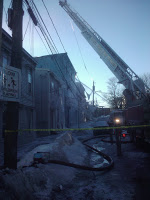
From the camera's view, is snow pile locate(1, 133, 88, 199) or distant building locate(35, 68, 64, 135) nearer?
snow pile locate(1, 133, 88, 199)

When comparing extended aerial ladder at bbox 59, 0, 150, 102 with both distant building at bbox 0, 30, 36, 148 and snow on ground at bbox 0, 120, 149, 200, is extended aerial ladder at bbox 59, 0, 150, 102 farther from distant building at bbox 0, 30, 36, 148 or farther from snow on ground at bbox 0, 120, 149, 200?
snow on ground at bbox 0, 120, 149, 200

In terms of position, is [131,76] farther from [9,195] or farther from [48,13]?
[9,195]

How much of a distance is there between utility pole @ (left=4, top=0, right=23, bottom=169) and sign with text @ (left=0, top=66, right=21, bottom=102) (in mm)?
260

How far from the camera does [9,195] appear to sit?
3.34 m

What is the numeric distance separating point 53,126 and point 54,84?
5483 mm

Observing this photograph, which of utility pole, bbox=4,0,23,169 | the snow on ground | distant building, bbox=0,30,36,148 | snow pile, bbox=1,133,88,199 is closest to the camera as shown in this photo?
snow pile, bbox=1,133,88,199

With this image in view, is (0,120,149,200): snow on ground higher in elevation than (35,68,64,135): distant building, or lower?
lower

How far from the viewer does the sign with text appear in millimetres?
4441

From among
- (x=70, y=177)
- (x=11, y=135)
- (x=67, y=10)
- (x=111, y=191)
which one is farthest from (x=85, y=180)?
(x=67, y=10)

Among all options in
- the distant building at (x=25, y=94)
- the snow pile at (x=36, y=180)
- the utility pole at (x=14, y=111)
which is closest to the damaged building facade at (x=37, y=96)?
the distant building at (x=25, y=94)

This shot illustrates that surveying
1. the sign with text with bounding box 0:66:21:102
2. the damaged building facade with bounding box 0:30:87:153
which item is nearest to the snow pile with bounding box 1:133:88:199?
the sign with text with bounding box 0:66:21:102

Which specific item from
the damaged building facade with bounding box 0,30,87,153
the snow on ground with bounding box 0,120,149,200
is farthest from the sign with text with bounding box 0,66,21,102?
the snow on ground with bounding box 0,120,149,200

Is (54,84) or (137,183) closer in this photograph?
(137,183)

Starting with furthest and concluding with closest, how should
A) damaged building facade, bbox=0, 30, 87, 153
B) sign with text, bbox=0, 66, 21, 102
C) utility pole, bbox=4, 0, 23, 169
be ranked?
damaged building facade, bbox=0, 30, 87, 153 < utility pole, bbox=4, 0, 23, 169 < sign with text, bbox=0, 66, 21, 102
